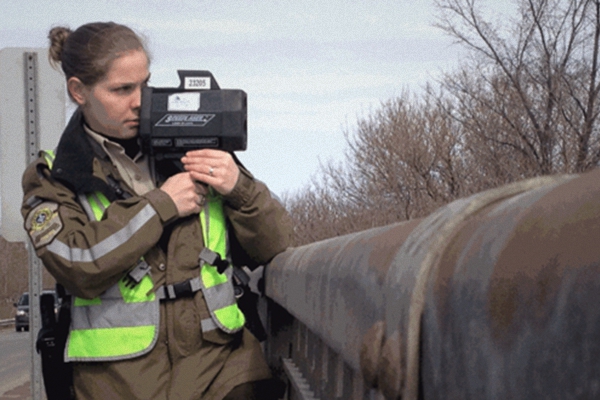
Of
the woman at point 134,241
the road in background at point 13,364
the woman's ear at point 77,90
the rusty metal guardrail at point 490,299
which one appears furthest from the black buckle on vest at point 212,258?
the road in background at point 13,364

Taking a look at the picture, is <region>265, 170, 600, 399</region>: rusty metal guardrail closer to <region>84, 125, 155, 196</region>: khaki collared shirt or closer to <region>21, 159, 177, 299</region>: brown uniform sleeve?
<region>21, 159, 177, 299</region>: brown uniform sleeve

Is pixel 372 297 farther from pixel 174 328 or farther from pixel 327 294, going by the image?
pixel 174 328

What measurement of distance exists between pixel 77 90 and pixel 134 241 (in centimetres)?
57

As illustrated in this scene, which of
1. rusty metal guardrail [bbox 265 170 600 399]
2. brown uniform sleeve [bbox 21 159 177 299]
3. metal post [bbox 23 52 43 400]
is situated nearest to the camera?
rusty metal guardrail [bbox 265 170 600 399]

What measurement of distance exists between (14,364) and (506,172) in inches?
520

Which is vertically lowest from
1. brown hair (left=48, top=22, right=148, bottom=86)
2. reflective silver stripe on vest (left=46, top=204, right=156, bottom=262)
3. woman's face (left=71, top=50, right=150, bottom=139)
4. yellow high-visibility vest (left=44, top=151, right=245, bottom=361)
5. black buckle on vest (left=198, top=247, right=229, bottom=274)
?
yellow high-visibility vest (left=44, top=151, right=245, bottom=361)

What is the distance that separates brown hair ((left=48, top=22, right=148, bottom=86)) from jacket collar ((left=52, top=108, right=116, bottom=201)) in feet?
0.71

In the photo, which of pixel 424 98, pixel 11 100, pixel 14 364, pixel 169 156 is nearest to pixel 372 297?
pixel 169 156

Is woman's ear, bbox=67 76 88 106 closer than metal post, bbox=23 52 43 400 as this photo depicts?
Yes

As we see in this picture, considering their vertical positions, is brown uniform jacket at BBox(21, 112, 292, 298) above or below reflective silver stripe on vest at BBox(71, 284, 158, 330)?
above

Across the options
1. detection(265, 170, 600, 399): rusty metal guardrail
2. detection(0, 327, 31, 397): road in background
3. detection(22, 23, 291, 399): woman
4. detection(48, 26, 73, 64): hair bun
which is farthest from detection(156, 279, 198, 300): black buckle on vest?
detection(0, 327, 31, 397): road in background

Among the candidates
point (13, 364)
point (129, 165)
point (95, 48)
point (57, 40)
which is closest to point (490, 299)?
point (129, 165)

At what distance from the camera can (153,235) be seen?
243 centimetres

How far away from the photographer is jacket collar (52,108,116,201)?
248cm
